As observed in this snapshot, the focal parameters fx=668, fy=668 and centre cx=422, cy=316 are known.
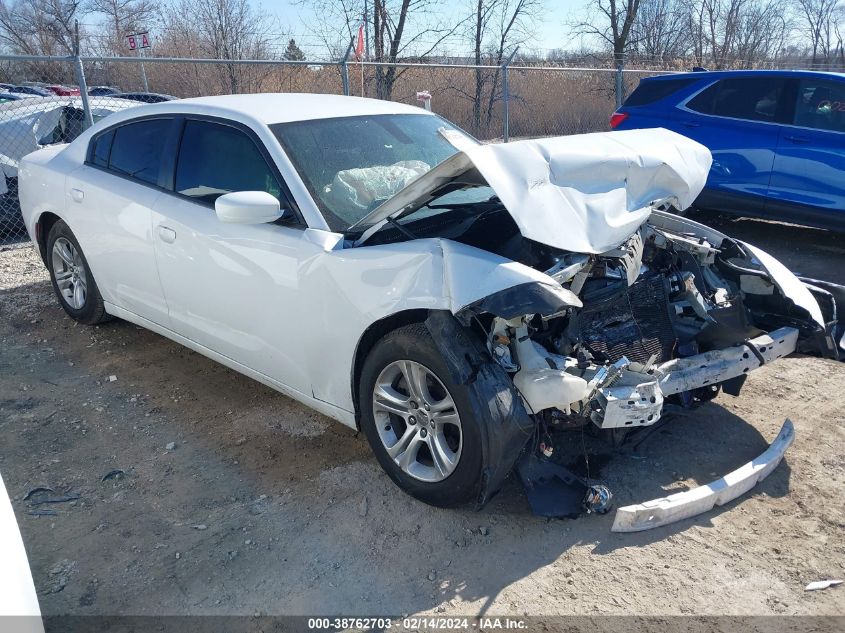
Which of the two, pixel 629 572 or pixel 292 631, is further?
pixel 629 572

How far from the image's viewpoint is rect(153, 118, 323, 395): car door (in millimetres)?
3340

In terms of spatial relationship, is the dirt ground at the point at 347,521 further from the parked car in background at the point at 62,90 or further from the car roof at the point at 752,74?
the parked car in background at the point at 62,90

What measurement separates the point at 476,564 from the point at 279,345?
1.48 m

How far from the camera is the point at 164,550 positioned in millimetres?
2852

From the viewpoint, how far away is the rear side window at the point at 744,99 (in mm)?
7105

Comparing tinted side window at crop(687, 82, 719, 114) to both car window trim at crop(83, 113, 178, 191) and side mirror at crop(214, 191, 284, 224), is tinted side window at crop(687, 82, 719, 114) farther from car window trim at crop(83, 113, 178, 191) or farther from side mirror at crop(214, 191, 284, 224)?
side mirror at crop(214, 191, 284, 224)

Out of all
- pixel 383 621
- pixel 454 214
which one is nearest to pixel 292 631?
pixel 383 621

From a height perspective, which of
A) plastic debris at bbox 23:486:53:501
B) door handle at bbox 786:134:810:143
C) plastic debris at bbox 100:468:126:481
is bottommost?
plastic debris at bbox 23:486:53:501

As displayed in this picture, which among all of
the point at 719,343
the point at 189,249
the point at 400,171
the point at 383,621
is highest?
the point at 400,171

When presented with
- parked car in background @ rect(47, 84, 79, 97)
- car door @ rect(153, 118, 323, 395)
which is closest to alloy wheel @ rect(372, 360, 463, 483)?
car door @ rect(153, 118, 323, 395)

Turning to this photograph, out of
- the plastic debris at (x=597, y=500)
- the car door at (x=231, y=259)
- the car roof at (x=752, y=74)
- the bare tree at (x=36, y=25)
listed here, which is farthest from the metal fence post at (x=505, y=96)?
the bare tree at (x=36, y=25)

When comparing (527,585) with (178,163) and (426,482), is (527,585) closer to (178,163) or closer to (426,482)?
(426,482)

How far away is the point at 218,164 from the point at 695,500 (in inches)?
119

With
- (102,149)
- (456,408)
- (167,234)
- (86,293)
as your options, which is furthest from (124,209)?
(456,408)
